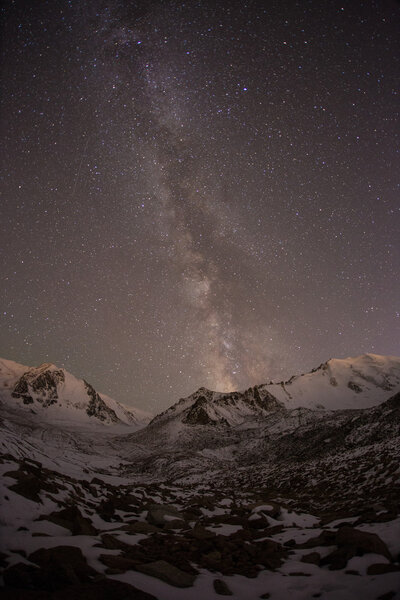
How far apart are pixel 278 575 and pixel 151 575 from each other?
8.66 feet

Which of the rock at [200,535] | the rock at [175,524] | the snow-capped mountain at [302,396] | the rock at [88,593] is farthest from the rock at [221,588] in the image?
the snow-capped mountain at [302,396]

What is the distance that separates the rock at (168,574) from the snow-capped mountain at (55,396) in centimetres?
14727

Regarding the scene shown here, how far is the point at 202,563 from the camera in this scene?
6.40m

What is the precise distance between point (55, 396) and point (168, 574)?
180638 millimetres

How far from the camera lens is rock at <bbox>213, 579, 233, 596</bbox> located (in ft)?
16.6

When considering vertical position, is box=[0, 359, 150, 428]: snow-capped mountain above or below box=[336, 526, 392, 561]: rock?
below

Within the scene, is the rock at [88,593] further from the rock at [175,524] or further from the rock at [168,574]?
the rock at [175,524]

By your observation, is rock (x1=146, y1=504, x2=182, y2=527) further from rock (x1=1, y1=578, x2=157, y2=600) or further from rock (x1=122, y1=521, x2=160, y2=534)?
rock (x1=1, y1=578, x2=157, y2=600)

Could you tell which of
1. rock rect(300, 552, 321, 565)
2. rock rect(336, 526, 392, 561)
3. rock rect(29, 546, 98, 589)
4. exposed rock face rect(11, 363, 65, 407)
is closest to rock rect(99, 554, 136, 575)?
rock rect(29, 546, 98, 589)

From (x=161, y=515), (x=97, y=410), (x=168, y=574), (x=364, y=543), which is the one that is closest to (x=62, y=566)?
(x=168, y=574)

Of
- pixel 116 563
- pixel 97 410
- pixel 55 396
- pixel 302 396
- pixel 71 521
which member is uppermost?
pixel 302 396

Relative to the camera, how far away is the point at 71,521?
26.2ft

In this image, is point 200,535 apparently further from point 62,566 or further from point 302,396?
point 302,396

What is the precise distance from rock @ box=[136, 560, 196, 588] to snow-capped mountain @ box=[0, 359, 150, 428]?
483ft
